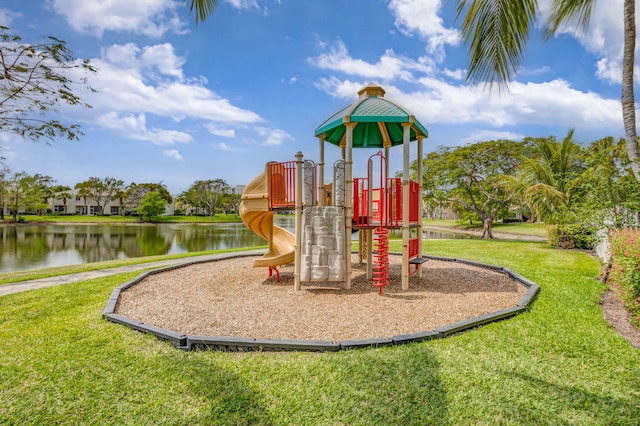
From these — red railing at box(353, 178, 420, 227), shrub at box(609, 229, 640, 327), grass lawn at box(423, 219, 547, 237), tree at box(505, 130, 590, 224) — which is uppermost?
tree at box(505, 130, 590, 224)

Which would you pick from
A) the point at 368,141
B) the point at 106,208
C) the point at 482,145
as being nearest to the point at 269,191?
the point at 368,141

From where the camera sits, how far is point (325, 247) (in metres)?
6.91

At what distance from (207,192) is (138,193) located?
13.8 m

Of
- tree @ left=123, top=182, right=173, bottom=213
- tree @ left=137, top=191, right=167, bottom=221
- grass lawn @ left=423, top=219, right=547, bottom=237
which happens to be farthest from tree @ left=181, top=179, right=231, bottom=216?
→ grass lawn @ left=423, top=219, right=547, bottom=237

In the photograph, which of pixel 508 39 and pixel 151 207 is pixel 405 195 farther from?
pixel 151 207

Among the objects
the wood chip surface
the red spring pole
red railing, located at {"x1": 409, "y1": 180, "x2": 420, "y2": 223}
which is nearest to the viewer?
the wood chip surface

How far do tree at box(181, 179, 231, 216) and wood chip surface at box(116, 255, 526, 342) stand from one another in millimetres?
68242

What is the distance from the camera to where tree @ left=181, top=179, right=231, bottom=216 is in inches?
2899

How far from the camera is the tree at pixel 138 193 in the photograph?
69.8 metres

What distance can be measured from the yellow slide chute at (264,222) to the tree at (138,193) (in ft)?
223

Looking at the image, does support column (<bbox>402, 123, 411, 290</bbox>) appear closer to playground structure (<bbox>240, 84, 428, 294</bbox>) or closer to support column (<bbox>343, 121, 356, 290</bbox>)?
playground structure (<bbox>240, 84, 428, 294</bbox>)

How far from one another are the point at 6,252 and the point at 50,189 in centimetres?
5851

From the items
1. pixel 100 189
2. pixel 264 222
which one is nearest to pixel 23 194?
pixel 100 189

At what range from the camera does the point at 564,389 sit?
307cm
